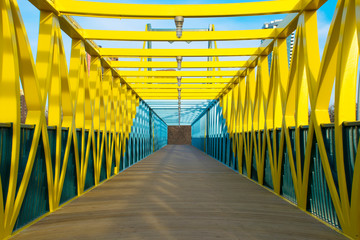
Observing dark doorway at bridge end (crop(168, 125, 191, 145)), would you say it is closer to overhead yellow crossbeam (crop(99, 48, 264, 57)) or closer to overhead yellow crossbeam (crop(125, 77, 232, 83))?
overhead yellow crossbeam (crop(125, 77, 232, 83))

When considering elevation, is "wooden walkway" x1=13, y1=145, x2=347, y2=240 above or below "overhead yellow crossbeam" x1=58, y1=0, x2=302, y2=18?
below

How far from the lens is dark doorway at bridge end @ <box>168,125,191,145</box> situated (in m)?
52.6

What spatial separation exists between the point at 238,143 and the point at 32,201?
26.5 ft

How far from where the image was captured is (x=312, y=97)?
16.3 feet

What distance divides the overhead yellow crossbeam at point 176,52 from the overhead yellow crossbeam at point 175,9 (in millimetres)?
2594

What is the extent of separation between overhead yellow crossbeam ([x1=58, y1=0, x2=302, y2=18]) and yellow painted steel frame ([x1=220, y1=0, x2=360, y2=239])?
740mm

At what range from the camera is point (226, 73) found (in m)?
11.7

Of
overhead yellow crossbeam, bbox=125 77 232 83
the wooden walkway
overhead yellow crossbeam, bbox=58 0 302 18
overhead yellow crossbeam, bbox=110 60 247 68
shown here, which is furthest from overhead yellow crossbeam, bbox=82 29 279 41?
overhead yellow crossbeam, bbox=125 77 232 83

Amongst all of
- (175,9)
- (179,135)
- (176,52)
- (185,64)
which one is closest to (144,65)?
(185,64)

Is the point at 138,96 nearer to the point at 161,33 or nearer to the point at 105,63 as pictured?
the point at 105,63

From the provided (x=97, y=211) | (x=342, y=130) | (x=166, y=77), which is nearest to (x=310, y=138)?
(x=342, y=130)

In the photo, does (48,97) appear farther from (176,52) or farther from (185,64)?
(185,64)

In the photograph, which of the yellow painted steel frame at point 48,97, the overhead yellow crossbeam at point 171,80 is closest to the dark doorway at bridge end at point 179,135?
the overhead yellow crossbeam at point 171,80

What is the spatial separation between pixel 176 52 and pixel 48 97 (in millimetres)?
3946
